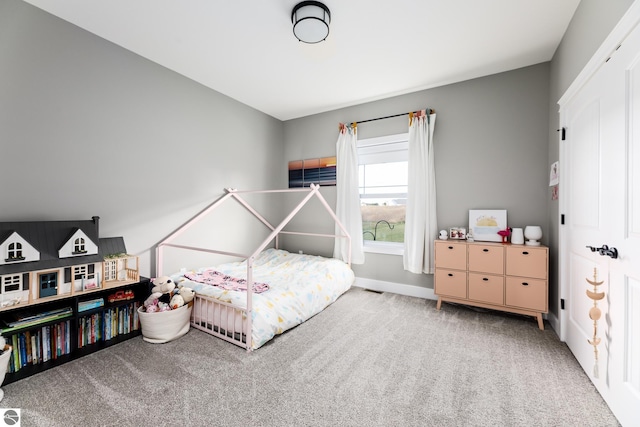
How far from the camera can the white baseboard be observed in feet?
11.0

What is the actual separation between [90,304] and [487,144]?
13.4 ft

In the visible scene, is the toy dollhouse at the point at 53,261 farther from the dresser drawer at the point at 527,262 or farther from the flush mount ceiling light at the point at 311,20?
the dresser drawer at the point at 527,262

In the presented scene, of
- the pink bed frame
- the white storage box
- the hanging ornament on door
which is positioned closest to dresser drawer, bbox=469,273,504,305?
the hanging ornament on door

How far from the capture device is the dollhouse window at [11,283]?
67.0 inches

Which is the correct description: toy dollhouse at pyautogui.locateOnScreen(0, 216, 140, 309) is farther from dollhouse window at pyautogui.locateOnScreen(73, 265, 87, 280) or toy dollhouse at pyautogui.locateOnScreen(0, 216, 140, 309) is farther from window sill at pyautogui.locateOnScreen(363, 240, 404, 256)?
window sill at pyautogui.locateOnScreen(363, 240, 404, 256)

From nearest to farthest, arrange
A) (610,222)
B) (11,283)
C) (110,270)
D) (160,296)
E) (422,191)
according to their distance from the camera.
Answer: (610,222) < (11,283) < (110,270) < (160,296) < (422,191)

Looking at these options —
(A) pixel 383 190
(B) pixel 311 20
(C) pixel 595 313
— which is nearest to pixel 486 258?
(C) pixel 595 313

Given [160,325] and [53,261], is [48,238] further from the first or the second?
[160,325]

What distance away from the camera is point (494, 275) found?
2.67m

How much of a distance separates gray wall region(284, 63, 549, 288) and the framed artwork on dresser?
0.07 metres

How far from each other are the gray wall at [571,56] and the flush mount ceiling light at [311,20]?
168 centimetres

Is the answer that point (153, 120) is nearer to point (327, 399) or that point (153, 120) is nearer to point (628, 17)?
point (327, 399)

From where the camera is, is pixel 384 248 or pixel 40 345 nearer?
pixel 40 345

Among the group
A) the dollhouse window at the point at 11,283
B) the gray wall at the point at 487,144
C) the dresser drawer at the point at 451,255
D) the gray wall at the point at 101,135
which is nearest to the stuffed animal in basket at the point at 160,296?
the gray wall at the point at 101,135
